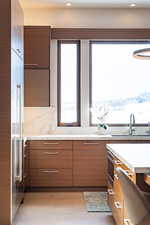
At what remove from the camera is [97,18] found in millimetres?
5629

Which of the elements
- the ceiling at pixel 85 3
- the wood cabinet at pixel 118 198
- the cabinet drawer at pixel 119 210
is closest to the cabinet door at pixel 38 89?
the ceiling at pixel 85 3

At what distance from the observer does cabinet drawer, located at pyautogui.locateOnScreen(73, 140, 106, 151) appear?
5016mm

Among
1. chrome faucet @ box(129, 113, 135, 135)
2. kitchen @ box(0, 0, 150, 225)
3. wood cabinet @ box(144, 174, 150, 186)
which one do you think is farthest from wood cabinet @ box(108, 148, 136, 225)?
chrome faucet @ box(129, 113, 135, 135)

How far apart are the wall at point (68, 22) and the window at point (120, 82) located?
0.27 meters

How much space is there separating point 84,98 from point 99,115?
16.1 inches

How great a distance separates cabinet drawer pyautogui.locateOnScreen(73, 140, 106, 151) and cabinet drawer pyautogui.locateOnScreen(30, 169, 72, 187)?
41cm

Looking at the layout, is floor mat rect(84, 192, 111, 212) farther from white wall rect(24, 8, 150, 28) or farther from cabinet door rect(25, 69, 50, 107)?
white wall rect(24, 8, 150, 28)

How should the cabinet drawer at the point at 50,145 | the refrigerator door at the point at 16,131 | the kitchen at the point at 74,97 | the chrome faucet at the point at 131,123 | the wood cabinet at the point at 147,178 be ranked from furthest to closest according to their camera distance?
the chrome faucet at the point at 131,123, the cabinet drawer at the point at 50,145, the kitchen at the point at 74,97, the refrigerator door at the point at 16,131, the wood cabinet at the point at 147,178

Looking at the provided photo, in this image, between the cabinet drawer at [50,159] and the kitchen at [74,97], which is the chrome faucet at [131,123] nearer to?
the kitchen at [74,97]

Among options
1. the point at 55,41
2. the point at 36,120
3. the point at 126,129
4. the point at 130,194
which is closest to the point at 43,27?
the point at 55,41

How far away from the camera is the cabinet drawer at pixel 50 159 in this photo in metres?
4.98

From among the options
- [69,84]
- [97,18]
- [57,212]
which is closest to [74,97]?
[69,84]

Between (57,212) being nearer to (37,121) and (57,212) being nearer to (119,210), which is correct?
(119,210)

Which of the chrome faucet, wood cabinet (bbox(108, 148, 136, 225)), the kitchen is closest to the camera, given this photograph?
wood cabinet (bbox(108, 148, 136, 225))
